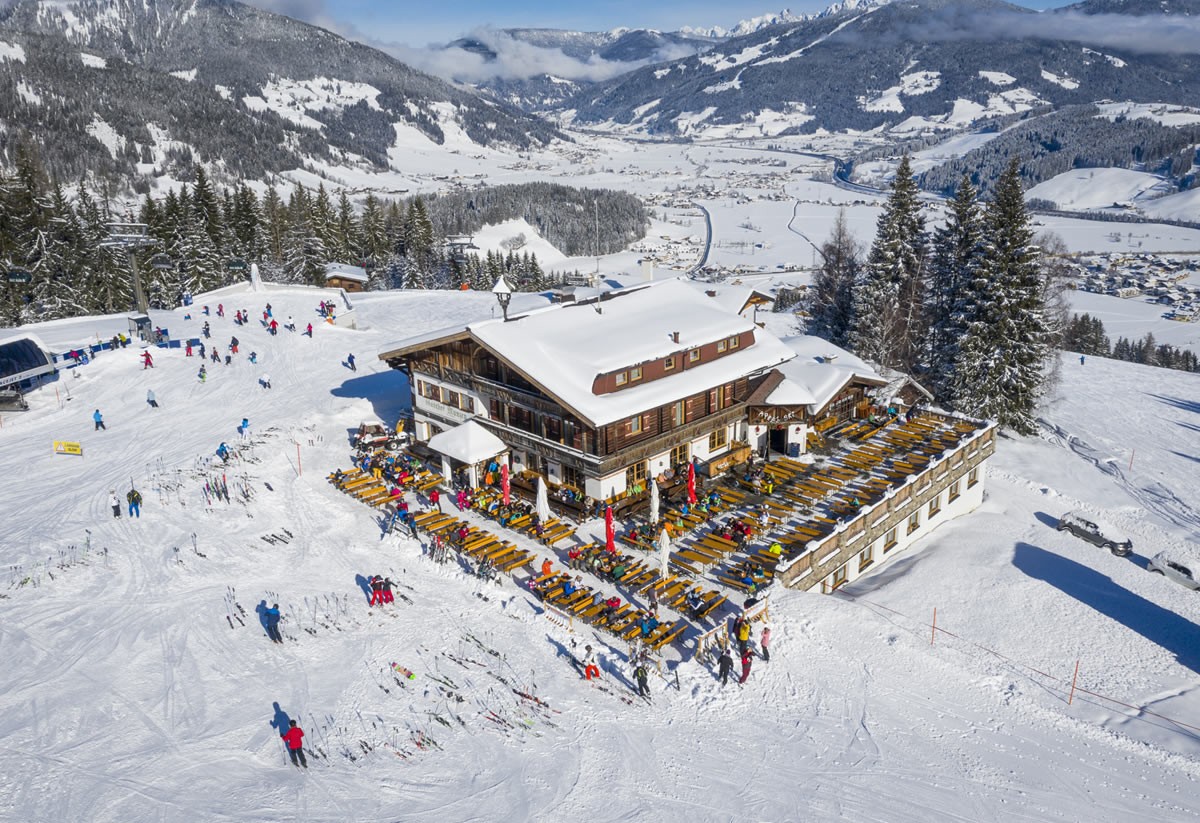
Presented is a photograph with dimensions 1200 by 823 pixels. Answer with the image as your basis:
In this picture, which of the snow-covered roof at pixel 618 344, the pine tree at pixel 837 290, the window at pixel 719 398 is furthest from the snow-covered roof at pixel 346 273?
the window at pixel 719 398

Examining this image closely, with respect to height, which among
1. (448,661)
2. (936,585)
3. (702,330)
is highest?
(702,330)

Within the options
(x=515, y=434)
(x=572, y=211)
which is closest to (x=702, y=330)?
(x=515, y=434)

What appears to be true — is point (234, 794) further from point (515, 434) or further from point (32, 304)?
point (32, 304)

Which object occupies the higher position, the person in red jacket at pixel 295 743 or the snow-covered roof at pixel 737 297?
the snow-covered roof at pixel 737 297

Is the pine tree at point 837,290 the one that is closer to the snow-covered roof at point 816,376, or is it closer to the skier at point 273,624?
the snow-covered roof at point 816,376

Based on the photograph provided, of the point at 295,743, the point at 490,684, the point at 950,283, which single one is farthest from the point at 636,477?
the point at 950,283

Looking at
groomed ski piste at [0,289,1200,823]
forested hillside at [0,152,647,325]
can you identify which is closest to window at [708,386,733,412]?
groomed ski piste at [0,289,1200,823]

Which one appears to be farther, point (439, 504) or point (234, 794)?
point (439, 504)
